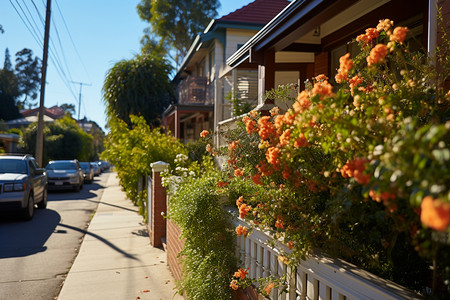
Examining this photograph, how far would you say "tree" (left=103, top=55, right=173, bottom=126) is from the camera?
2227 cm

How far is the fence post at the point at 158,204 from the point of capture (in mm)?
7711

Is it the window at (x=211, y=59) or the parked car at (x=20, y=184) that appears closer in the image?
the parked car at (x=20, y=184)

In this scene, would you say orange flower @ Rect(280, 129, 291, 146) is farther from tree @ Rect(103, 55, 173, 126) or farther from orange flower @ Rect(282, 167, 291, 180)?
tree @ Rect(103, 55, 173, 126)

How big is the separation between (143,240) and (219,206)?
4950mm

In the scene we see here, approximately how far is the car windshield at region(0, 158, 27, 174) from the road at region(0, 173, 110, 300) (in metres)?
1.32

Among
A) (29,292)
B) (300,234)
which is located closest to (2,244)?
(29,292)

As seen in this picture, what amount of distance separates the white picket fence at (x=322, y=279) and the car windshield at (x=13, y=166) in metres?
10.1

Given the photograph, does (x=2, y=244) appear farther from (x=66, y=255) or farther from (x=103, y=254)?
(x=103, y=254)

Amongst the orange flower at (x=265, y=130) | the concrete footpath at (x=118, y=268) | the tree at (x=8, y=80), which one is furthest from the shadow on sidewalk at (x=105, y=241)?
the tree at (x=8, y=80)

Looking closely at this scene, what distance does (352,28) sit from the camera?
7.43 m

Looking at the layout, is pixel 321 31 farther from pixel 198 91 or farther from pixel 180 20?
pixel 180 20

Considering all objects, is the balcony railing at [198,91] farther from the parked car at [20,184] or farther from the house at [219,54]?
the parked car at [20,184]

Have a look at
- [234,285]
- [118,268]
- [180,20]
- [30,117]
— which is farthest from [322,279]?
[30,117]

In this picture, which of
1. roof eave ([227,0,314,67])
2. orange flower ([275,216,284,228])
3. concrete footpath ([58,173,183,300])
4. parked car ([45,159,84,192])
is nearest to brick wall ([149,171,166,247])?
concrete footpath ([58,173,183,300])
